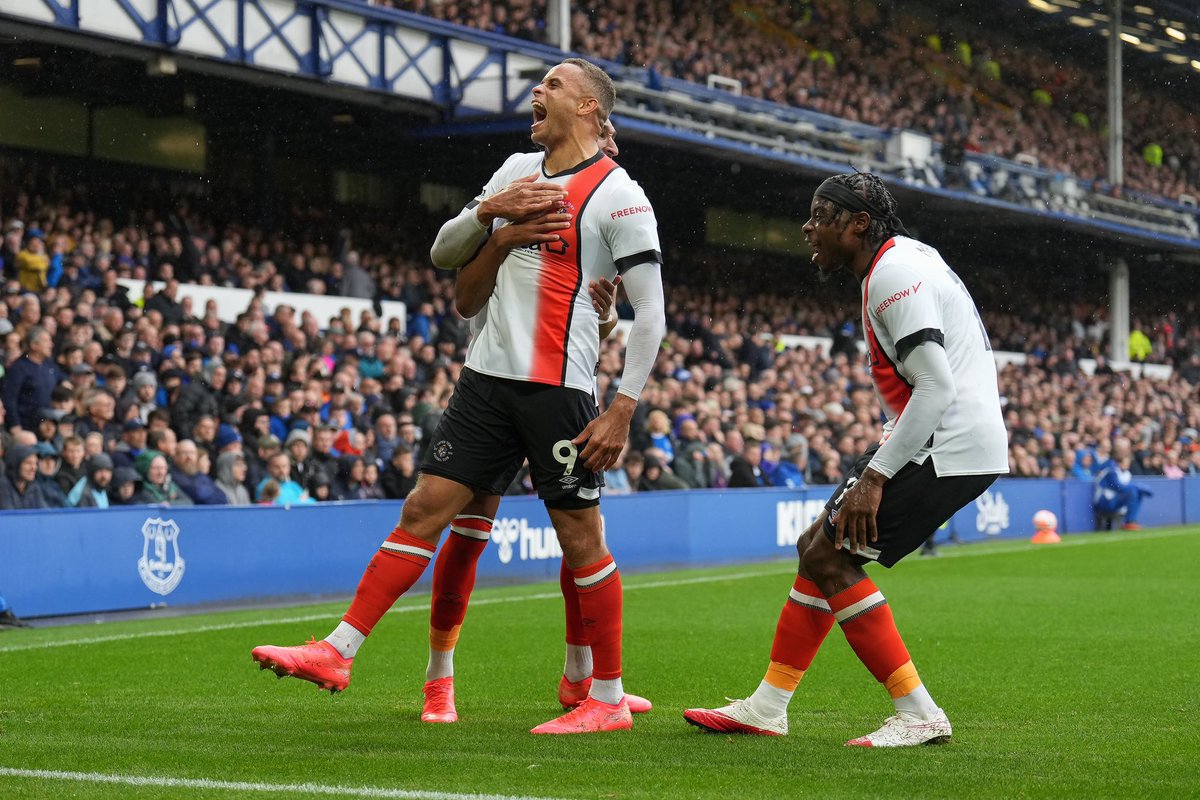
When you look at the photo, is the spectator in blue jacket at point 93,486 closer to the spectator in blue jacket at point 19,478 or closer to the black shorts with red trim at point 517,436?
the spectator in blue jacket at point 19,478

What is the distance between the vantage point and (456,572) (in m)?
5.93

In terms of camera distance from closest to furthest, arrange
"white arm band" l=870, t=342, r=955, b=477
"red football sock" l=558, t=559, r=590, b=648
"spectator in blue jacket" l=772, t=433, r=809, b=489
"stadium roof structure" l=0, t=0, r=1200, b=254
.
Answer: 1. "white arm band" l=870, t=342, r=955, b=477
2. "red football sock" l=558, t=559, r=590, b=648
3. "stadium roof structure" l=0, t=0, r=1200, b=254
4. "spectator in blue jacket" l=772, t=433, r=809, b=489

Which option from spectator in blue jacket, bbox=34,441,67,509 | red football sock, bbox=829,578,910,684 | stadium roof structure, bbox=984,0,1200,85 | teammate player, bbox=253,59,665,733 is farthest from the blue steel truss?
stadium roof structure, bbox=984,0,1200,85

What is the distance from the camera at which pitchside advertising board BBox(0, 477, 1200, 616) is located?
1159 centimetres

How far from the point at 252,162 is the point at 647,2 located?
9111 mm

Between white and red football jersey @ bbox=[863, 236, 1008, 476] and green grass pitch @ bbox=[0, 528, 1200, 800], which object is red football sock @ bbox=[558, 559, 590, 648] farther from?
white and red football jersey @ bbox=[863, 236, 1008, 476]

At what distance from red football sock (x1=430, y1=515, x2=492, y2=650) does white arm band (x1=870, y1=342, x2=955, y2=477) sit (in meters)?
1.61

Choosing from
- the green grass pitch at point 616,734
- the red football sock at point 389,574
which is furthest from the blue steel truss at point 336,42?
the red football sock at point 389,574

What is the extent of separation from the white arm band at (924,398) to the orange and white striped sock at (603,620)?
45.8 inches

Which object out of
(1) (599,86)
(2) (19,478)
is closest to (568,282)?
(1) (599,86)

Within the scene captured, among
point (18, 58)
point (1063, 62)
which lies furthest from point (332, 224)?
point (1063, 62)

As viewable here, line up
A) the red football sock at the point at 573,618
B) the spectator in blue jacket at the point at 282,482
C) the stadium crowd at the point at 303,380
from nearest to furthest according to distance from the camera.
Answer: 1. the red football sock at the point at 573,618
2. the stadium crowd at the point at 303,380
3. the spectator in blue jacket at the point at 282,482

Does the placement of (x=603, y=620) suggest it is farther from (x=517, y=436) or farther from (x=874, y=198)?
(x=874, y=198)

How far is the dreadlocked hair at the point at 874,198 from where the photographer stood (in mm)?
5469
